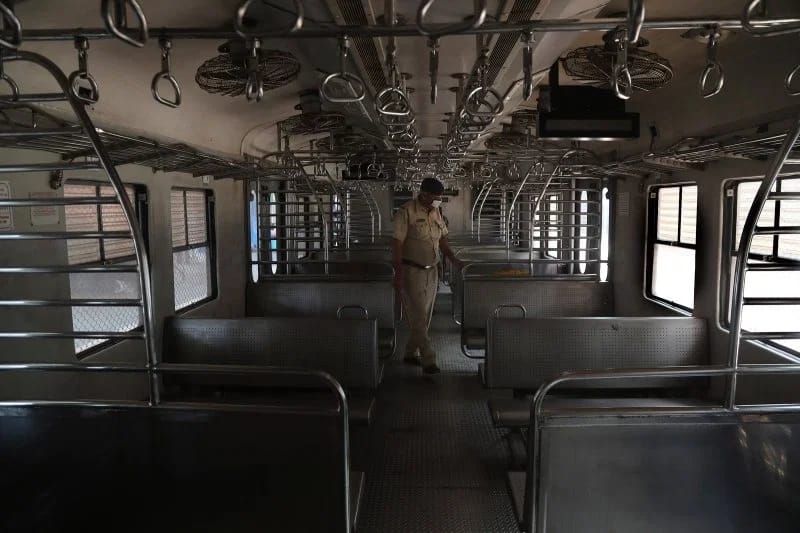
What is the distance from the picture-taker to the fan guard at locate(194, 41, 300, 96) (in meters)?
3.01

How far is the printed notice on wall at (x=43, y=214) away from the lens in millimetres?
3199

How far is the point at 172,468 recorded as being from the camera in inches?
80.4

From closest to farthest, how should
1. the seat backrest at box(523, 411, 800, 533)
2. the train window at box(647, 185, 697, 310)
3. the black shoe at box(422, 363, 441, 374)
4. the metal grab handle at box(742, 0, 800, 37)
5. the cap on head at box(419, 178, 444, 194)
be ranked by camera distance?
the metal grab handle at box(742, 0, 800, 37)
the seat backrest at box(523, 411, 800, 533)
the train window at box(647, 185, 697, 310)
the cap on head at box(419, 178, 444, 194)
the black shoe at box(422, 363, 441, 374)

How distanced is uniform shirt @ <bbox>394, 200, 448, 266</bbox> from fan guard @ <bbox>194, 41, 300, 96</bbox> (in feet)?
7.55

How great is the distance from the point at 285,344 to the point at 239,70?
1737 mm

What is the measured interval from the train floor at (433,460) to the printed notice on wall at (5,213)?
2.43 metres

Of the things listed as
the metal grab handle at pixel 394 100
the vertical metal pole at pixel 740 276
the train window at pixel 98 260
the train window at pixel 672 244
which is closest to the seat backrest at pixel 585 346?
the train window at pixel 672 244

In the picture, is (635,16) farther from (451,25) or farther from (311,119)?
A: (311,119)

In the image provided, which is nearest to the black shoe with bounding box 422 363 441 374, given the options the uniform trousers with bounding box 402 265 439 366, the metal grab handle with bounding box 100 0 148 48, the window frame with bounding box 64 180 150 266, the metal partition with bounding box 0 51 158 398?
the uniform trousers with bounding box 402 265 439 366

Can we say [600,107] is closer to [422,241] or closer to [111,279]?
[422,241]

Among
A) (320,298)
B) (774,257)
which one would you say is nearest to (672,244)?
(774,257)

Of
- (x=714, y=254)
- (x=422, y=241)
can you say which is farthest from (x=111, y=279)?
(x=714, y=254)

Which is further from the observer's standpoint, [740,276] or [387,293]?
[387,293]

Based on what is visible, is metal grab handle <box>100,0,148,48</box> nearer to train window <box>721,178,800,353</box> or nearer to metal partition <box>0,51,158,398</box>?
metal partition <box>0,51,158,398</box>
